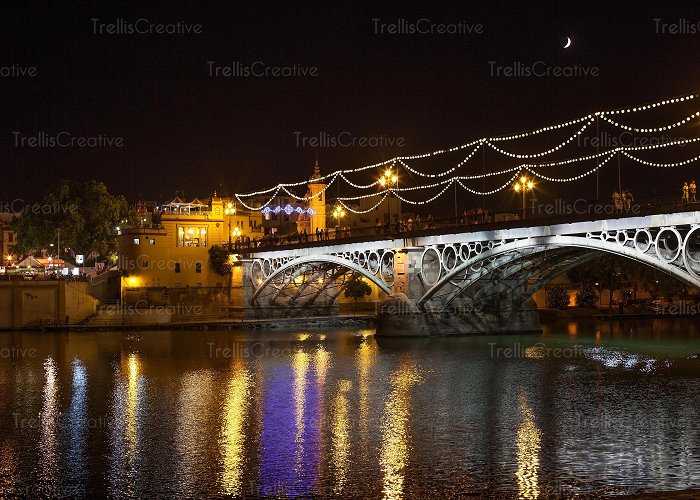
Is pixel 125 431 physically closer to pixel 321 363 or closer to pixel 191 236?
pixel 321 363

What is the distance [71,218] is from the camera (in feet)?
324

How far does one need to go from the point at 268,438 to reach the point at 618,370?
72.4 feet

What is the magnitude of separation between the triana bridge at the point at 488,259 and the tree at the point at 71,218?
98.0 feet

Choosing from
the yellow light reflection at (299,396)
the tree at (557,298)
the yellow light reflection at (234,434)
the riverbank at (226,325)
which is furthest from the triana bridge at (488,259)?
the tree at (557,298)

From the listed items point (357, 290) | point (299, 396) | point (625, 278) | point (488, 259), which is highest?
point (488, 259)

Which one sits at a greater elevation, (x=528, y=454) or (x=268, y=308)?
(x=268, y=308)

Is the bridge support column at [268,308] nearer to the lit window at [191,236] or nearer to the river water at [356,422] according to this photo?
the lit window at [191,236]

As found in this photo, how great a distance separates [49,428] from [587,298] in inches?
2928

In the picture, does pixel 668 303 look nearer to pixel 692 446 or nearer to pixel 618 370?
pixel 618 370

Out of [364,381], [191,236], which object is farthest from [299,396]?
[191,236]

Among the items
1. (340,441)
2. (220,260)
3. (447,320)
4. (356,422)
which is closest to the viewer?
(340,441)

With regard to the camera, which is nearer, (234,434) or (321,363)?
(234,434)

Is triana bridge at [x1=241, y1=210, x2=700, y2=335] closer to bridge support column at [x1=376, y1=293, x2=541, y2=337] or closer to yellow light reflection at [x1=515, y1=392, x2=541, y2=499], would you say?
bridge support column at [x1=376, y1=293, x2=541, y2=337]

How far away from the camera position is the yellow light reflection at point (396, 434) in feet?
70.5
